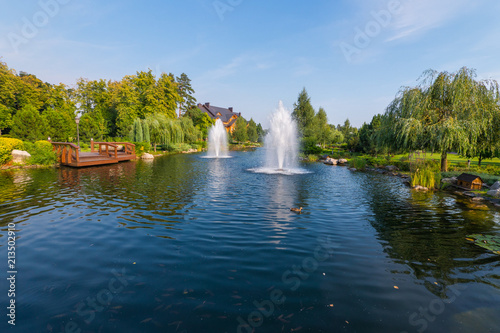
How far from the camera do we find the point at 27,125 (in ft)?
99.2

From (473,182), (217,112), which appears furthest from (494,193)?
(217,112)

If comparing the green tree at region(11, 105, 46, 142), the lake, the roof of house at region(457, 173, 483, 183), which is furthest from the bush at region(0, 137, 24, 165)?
the roof of house at region(457, 173, 483, 183)

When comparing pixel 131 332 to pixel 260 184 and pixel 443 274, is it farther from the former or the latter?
pixel 260 184

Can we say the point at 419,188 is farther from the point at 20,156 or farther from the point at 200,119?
the point at 200,119

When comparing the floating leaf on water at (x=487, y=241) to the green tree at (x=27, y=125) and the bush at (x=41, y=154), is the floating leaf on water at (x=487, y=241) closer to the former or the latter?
the bush at (x=41, y=154)

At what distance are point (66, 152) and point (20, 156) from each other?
320 cm

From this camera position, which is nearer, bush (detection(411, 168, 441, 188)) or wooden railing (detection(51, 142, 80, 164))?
bush (detection(411, 168, 441, 188))

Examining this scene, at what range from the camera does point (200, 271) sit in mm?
5332

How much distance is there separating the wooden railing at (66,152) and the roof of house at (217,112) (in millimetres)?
63640

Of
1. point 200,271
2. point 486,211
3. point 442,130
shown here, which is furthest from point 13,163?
point 442,130

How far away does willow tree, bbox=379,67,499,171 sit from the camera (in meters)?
17.7

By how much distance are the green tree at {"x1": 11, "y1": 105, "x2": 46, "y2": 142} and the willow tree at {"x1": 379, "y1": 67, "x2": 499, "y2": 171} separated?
42718 millimetres

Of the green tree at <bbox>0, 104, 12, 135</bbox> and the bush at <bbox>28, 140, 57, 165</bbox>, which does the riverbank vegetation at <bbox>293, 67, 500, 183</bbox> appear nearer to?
the bush at <bbox>28, 140, 57, 165</bbox>

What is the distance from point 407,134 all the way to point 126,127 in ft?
140
